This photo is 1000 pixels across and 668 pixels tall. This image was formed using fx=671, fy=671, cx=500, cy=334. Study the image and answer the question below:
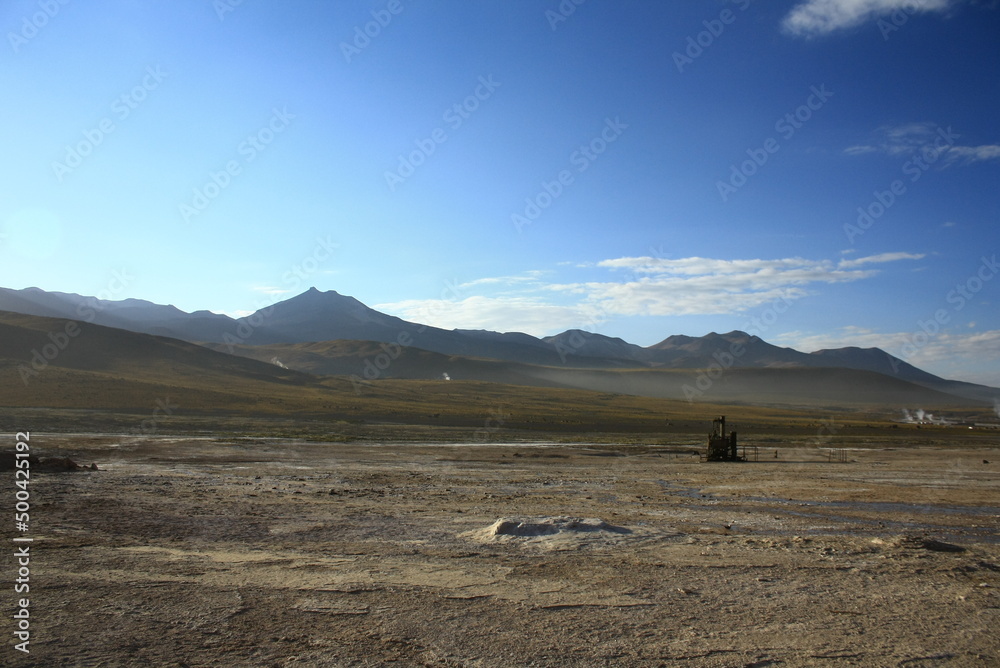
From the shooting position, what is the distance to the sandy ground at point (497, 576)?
698 cm

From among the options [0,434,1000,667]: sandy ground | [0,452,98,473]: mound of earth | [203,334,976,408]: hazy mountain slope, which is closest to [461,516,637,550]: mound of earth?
[0,434,1000,667]: sandy ground

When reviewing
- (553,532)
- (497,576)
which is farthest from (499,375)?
(497,576)

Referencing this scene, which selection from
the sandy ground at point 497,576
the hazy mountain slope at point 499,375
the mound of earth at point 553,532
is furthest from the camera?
the hazy mountain slope at point 499,375

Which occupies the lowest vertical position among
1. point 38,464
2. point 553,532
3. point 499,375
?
point 38,464

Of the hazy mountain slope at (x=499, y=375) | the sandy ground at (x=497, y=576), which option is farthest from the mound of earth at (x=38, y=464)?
the hazy mountain slope at (x=499, y=375)

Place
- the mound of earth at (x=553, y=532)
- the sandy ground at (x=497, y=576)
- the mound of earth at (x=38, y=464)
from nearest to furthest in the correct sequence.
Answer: the sandy ground at (x=497, y=576) < the mound of earth at (x=553, y=532) < the mound of earth at (x=38, y=464)

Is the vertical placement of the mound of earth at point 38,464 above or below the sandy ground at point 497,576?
below

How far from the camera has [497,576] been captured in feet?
31.9

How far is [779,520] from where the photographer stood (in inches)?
608

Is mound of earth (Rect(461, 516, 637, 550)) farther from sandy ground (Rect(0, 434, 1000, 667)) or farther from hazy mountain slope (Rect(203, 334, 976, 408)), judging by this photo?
hazy mountain slope (Rect(203, 334, 976, 408))

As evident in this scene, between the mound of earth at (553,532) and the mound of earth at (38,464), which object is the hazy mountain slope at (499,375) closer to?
the mound of earth at (38,464)

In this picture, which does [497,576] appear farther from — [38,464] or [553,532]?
[38,464]

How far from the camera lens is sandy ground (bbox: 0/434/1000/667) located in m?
6.98

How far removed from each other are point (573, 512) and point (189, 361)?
104719mm
